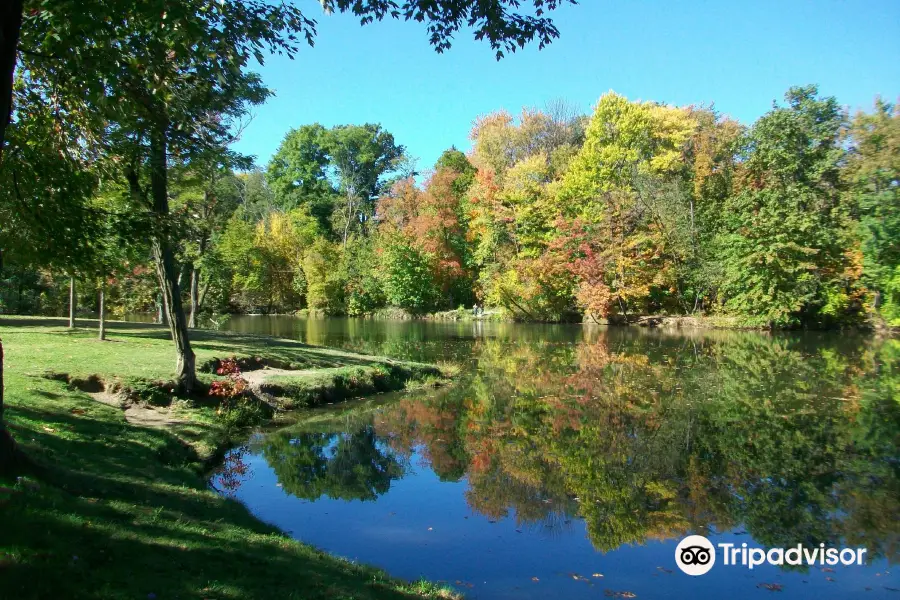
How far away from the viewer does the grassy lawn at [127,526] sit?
13.2ft

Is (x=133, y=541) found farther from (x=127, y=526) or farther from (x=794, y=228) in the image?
(x=794, y=228)

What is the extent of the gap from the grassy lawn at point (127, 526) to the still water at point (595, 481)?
1.20 m

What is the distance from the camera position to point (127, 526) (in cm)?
508

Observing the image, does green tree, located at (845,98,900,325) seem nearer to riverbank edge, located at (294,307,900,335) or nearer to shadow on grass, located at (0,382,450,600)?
riverbank edge, located at (294,307,900,335)

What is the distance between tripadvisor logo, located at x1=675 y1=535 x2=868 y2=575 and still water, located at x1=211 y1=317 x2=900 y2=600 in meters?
0.13

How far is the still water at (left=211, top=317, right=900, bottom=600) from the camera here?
22.3ft

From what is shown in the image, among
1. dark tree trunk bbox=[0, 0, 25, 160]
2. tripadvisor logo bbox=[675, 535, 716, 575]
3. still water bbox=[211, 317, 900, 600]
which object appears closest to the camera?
dark tree trunk bbox=[0, 0, 25, 160]

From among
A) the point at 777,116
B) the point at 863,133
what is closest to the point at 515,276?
the point at 777,116

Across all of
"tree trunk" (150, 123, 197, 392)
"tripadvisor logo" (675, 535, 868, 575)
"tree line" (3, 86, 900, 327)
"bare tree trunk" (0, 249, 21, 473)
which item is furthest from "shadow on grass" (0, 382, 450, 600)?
"tree line" (3, 86, 900, 327)

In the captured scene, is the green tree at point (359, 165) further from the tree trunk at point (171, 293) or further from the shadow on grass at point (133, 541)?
the shadow on grass at point (133, 541)

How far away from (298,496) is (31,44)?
701cm

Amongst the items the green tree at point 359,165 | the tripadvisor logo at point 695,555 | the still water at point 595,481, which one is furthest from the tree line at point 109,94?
the green tree at point 359,165

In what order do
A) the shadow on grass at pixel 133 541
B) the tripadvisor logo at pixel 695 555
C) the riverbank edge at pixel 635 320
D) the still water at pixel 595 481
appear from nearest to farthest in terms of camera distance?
the shadow on grass at pixel 133 541 < the still water at pixel 595 481 < the tripadvisor logo at pixel 695 555 < the riverbank edge at pixel 635 320

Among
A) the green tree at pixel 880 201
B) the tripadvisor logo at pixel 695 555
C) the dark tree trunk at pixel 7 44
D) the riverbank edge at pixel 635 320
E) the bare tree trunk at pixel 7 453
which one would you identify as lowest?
the tripadvisor logo at pixel 695 555
